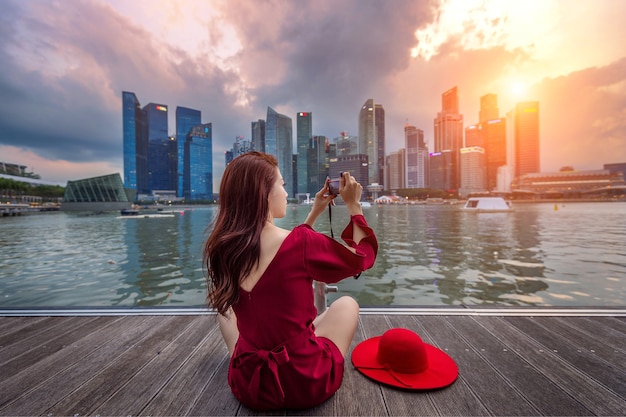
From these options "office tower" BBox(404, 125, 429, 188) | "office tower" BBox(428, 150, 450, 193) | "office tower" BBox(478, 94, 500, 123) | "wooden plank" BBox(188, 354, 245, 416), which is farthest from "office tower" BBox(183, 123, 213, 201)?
"office tower" BBox(478, 94, 500, 123)

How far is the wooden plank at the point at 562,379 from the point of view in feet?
4.39

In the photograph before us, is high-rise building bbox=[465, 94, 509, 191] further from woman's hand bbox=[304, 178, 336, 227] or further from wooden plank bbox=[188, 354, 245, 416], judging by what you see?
wooden plank bbox=[188, 354, 245, 416]

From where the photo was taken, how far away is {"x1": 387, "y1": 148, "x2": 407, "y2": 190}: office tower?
124 m

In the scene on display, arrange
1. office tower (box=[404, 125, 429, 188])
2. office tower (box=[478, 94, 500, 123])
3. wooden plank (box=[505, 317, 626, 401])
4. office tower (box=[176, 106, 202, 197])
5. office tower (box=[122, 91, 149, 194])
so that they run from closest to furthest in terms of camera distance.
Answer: wooden plank (box=[505, 317, 626, 401]) < office tower (box=[176, 106, 202, 197]) < office tower (box=[122, 91, 149, 194]) < office tower (box=[404, 125, 429, 188]) < office tower (box=[478, 94, 500, 123])

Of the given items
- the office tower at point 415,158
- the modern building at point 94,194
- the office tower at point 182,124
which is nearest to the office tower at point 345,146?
the modern building at point 94,194

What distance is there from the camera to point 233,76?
60156 mm

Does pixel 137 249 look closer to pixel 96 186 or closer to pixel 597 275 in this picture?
pixel 597 275

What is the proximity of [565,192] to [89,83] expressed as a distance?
13337 cm

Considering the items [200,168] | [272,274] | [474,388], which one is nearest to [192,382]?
[272,274]

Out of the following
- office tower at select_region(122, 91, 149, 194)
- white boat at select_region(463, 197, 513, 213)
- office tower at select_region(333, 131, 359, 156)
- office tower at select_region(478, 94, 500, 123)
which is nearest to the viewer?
office tower at select_region(333, 131, 359, 156)

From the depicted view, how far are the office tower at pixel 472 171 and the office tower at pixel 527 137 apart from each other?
15.8 m

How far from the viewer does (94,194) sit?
5994cm

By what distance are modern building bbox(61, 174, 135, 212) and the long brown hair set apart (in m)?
74.4

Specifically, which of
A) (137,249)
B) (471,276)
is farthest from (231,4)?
(471,276)
